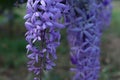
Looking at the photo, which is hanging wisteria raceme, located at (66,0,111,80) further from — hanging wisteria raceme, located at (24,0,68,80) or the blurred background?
the blurred background

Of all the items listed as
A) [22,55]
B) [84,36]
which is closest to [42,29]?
[84,36]

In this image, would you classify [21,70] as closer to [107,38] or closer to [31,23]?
[107,38]

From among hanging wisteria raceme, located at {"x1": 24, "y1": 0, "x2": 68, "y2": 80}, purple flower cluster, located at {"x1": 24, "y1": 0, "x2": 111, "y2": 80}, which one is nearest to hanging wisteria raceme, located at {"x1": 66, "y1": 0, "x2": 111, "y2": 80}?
purple flower cluster, located at {"x1": 24, "y1": 0, "x2": 111, "y2": 80}

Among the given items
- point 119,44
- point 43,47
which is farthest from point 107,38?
point 43,47

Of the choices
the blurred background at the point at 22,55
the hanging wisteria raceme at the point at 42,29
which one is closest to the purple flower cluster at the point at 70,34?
the hanging wisteria raceme at the point at 42,29

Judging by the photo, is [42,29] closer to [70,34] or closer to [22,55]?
[70,34]

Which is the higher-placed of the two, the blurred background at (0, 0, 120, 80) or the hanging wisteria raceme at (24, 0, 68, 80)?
the hanging wisteria raceme at (24, 0, 68, 80)
